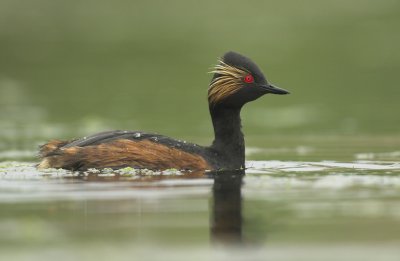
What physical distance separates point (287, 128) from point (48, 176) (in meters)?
9.90

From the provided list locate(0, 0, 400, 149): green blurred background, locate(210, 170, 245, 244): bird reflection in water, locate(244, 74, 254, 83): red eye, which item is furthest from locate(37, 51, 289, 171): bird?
locate(0, 0, 400, 149): green blurred background

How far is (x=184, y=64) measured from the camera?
3872cm

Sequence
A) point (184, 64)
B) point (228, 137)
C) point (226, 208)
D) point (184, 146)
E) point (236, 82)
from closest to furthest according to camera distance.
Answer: point (226, 208), point (184, 146), point (236, 82), point (228, 137), point (184, 64)

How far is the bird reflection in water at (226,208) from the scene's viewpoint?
424 inches

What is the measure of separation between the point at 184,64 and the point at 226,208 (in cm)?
2653

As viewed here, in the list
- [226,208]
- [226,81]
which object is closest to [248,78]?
[226,81]

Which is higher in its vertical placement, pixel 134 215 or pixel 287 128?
pixel 287 128

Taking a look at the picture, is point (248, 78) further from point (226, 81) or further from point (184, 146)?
point (184, 146)

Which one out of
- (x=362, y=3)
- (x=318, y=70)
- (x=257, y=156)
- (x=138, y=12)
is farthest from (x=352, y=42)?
(x=257, y=156)

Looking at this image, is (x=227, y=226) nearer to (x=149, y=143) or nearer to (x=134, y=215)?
(x=134, y=215)

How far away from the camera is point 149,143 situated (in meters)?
15.7

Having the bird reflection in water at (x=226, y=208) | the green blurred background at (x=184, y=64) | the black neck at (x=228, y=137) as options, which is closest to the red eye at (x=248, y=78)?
the black neck at (x=228, y=137)

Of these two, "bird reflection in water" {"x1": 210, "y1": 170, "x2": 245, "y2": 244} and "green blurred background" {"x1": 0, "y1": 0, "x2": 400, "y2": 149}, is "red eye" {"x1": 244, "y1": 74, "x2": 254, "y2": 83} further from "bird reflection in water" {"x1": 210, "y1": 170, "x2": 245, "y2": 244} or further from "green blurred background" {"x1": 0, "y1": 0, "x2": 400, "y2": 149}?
"green blurred background" {"x1": 0, "y1": 0, "x2": 400, "y2": 149}

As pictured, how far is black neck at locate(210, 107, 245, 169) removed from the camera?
16.6 m
